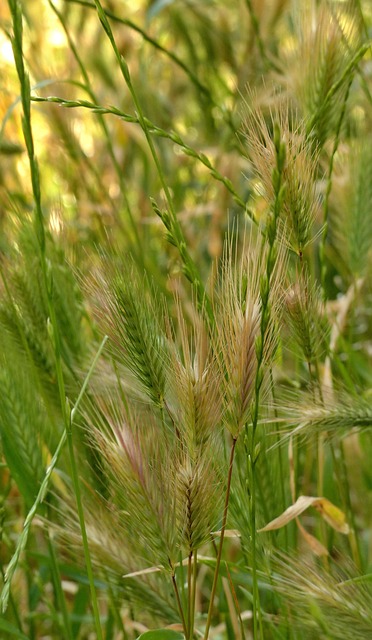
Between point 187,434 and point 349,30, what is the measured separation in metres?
0.57

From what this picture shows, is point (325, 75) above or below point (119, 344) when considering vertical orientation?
above

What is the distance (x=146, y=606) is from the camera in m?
0.77

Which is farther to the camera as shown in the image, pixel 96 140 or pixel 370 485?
pixel 96 140

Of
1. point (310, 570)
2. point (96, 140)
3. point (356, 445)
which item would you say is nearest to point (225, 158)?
point (96, 140)

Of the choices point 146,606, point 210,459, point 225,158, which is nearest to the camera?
point 210,459

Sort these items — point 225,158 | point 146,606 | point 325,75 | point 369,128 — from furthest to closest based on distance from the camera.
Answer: point 225,158
point 369,128
point 325,75
point 146,606

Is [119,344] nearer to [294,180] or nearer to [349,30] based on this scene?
[294,180]

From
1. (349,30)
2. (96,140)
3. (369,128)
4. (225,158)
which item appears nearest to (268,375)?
(349,30)

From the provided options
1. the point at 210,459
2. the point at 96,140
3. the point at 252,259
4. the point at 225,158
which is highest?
the point at 96,140

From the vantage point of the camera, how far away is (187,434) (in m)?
0.61

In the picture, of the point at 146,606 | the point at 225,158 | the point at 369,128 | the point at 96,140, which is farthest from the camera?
the point at 96,140

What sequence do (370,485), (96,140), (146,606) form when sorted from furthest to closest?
1. (96,140)
2. (370,485)
3. (146,606)

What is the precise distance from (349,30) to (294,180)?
15.2 inches

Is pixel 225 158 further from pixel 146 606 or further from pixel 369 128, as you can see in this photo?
pixel 146 606
